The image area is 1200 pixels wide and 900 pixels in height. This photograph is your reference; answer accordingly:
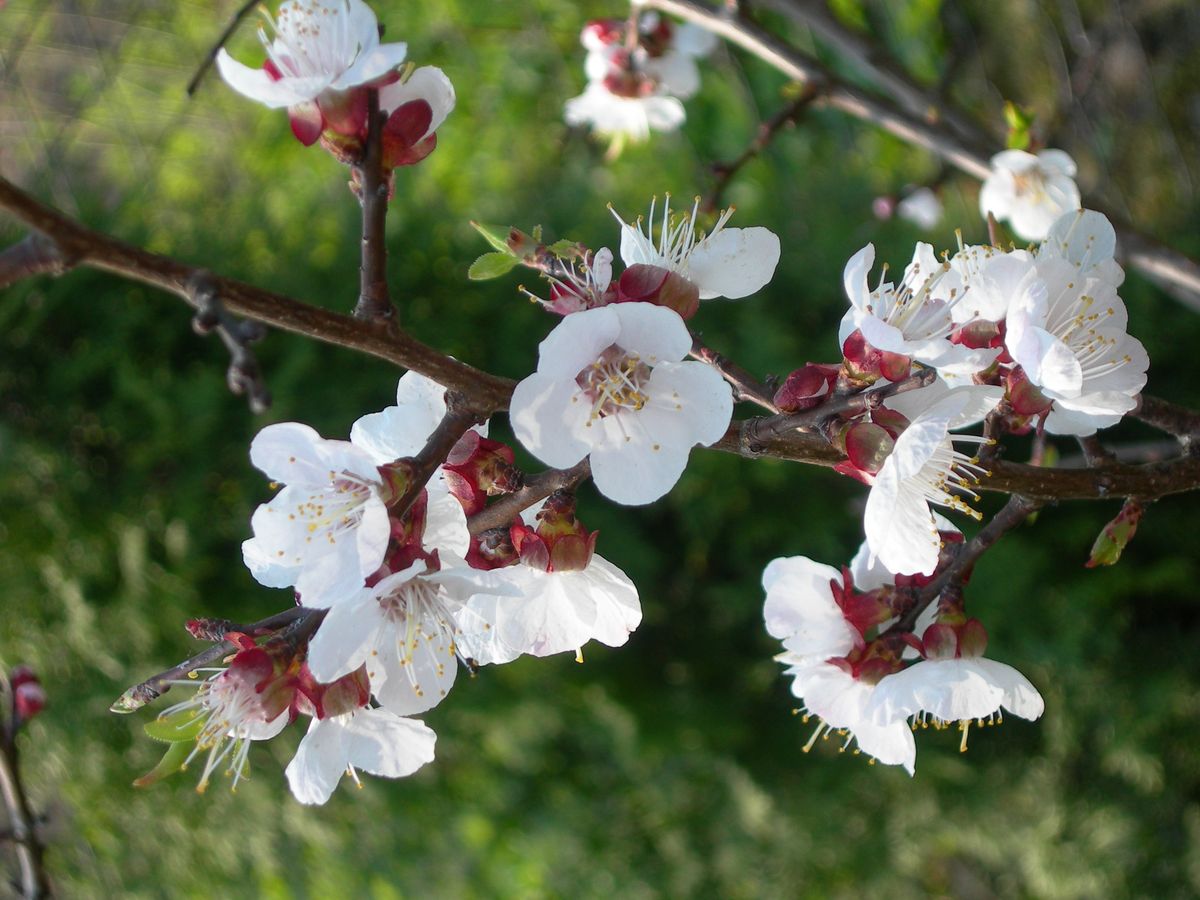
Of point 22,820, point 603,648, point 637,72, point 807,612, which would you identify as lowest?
point 603,648

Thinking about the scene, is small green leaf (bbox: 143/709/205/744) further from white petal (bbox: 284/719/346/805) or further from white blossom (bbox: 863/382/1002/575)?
white blossom (bbox: 863/382/1002/575)

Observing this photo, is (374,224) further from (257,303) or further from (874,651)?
(874,651)

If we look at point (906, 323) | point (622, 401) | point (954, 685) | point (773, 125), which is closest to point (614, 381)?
point (622, 401)

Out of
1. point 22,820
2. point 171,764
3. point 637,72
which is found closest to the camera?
point 171,764

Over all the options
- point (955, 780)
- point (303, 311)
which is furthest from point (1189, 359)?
point (303, 311)

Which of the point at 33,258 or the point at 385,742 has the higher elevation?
the point at 33,258

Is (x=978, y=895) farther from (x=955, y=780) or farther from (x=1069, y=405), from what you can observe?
(x=1069, y=405)
